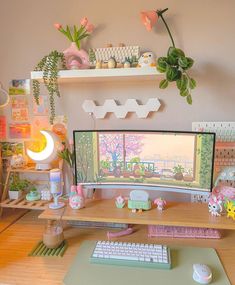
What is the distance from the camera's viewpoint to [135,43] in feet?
4.62

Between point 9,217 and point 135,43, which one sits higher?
point 135,43

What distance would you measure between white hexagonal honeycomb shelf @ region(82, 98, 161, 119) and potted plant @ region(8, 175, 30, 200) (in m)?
0.57

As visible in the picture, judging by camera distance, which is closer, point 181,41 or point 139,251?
point 139,251

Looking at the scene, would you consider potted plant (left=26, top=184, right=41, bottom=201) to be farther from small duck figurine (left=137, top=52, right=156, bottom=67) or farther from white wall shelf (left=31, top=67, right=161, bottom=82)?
small duck figurine (left=137, top=52, right=156, bottom=67)

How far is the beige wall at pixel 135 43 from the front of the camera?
1350mm

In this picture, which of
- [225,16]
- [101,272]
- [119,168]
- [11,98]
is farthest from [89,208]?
[225,16]

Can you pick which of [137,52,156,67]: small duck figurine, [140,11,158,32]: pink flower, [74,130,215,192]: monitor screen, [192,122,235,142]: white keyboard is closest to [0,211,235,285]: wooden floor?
[74,130,215,192]: monitor screen

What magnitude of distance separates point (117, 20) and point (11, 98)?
752 mm

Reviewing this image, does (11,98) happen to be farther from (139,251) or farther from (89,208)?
(139,251)

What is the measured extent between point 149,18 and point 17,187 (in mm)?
1162

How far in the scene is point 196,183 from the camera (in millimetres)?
1237

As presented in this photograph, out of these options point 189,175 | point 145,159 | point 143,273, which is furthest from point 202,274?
point 145,159

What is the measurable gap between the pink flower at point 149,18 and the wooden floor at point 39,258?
40.1 inches

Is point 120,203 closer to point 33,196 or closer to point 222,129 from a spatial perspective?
point 33,196
